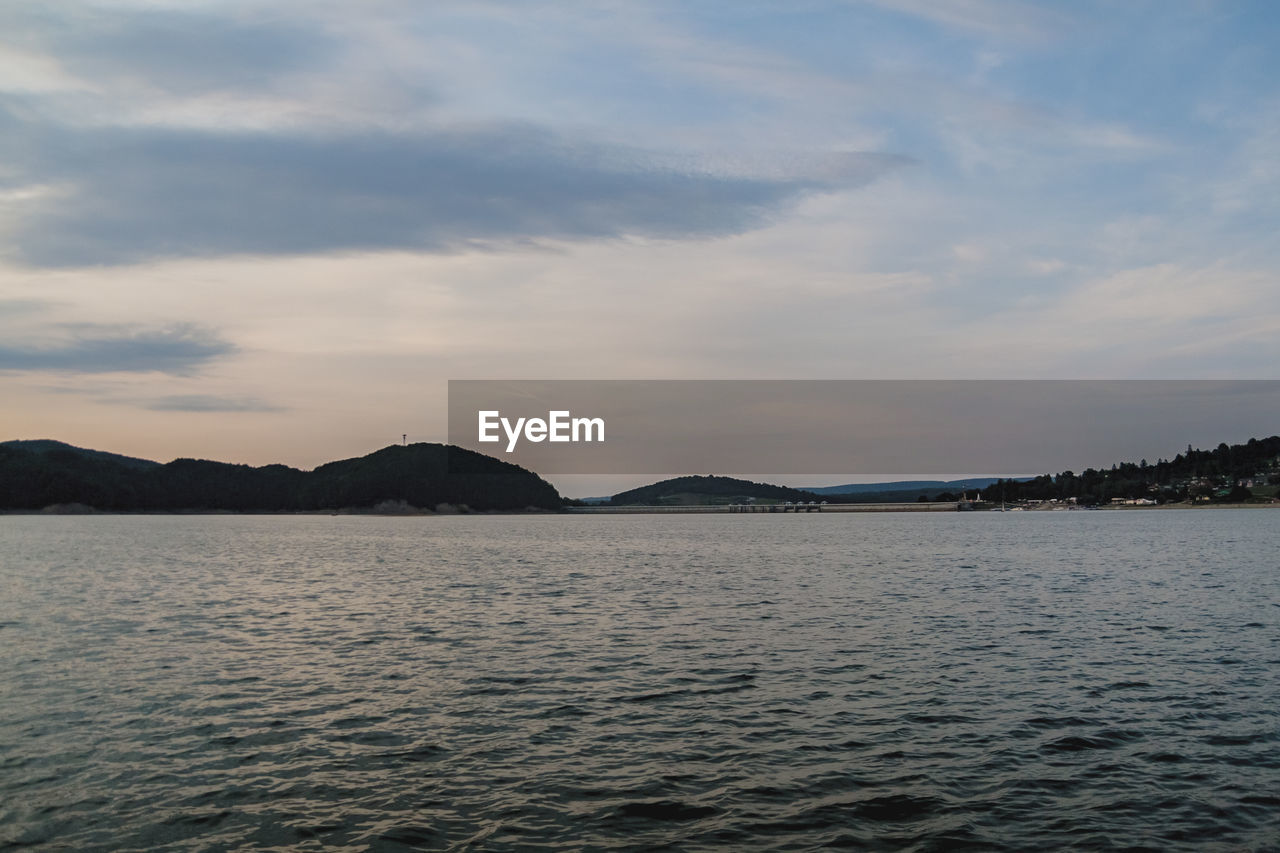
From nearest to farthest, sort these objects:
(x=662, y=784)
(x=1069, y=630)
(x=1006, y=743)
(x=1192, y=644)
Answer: (x=662, y=784)
(x=1006, y=743)
(x=1192, y=644)
(x=1069, y=630)

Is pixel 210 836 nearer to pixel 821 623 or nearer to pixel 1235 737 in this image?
pixel 1235 737

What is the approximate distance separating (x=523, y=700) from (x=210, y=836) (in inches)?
538

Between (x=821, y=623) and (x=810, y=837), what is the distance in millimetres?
32519

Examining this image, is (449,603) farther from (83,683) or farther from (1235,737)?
(1235,737)

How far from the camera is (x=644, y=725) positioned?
27.2 metres

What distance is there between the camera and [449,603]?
63.0 metres

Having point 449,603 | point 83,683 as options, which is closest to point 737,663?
point 83,683

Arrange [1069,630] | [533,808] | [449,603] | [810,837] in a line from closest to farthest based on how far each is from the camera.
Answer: [810,837] < [533,808] < [1069,630] < [449,603]

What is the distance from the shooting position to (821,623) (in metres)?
49.8

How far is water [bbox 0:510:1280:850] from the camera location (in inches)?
749

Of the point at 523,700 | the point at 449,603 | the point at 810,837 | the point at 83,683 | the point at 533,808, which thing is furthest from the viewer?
the point at 449,603

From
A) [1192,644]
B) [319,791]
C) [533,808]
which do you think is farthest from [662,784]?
[1192,644]

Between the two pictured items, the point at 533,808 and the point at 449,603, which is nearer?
the point at 533,808

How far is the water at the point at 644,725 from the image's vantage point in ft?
62.4
